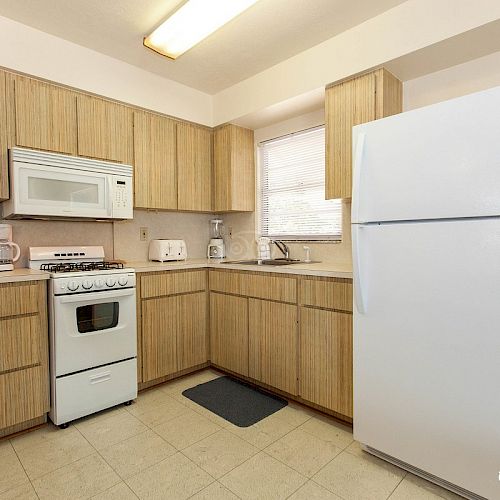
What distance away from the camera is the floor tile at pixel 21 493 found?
5.10 ft

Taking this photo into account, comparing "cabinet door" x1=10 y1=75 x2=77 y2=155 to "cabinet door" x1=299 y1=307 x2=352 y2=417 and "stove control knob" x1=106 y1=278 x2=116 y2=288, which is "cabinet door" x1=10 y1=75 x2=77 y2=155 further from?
"cabinet door" x1=299 y1=307 x2=352 y2=417

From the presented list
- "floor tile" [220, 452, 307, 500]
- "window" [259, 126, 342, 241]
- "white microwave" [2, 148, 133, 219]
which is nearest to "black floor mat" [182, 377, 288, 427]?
"floor tile" [220, 452, 307, 500]

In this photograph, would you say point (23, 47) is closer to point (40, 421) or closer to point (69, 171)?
point (69, 171)

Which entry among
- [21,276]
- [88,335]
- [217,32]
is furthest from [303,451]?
[217,32]

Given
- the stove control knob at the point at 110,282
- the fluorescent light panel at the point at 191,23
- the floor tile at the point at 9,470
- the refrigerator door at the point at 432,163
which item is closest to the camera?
the refrigerator door at the point at 432,163

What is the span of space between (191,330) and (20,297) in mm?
1276

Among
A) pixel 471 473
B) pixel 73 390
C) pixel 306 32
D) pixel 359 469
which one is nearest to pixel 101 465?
pixel 73 390

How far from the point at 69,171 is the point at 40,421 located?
160 centimetres

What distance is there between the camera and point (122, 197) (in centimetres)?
265

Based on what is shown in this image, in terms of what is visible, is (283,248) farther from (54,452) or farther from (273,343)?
(54,452)

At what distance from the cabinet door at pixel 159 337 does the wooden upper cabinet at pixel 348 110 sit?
58.8 inches

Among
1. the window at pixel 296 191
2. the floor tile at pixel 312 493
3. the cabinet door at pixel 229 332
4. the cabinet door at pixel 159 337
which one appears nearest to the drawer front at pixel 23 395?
the cabinet door at pixel 159 337

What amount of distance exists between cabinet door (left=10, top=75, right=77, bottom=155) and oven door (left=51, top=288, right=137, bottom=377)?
1.06m

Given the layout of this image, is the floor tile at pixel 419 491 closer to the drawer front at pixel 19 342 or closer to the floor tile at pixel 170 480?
the floor tile at pixel 170 480
